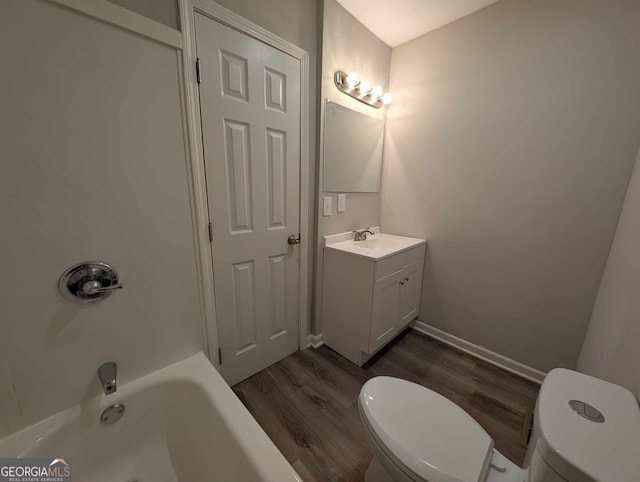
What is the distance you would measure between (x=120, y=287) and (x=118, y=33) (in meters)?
0.94

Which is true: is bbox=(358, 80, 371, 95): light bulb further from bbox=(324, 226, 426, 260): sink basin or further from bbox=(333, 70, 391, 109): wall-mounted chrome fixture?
bbox=(324, 226, 426, 260): sink basin

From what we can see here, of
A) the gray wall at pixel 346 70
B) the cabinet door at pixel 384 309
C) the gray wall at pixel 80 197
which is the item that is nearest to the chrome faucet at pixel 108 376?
the gray wall at pixel 80 197

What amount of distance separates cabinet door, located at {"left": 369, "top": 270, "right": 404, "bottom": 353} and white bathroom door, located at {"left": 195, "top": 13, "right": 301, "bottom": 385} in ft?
1.92

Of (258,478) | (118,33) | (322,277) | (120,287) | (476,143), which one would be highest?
(118,33)

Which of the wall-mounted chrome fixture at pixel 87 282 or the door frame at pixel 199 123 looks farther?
the door frame at pixel 199 123

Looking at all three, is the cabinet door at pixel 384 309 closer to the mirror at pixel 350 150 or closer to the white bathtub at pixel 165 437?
the mirror at pixel 350 150

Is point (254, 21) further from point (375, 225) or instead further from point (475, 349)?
point (475, 349)

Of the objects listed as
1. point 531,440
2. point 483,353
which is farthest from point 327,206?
point 483,353

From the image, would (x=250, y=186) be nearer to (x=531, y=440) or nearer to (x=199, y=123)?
(x=199, y=123)

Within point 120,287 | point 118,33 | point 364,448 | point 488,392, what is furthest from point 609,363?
point 118,33

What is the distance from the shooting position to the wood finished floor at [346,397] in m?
1.17

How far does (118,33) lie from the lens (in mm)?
872

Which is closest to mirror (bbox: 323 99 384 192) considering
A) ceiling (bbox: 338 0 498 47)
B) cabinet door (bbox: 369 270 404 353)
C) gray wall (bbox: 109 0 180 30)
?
ceiling (bbox: 338 0 498 47)

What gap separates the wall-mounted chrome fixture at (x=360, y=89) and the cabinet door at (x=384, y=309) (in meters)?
1.36
